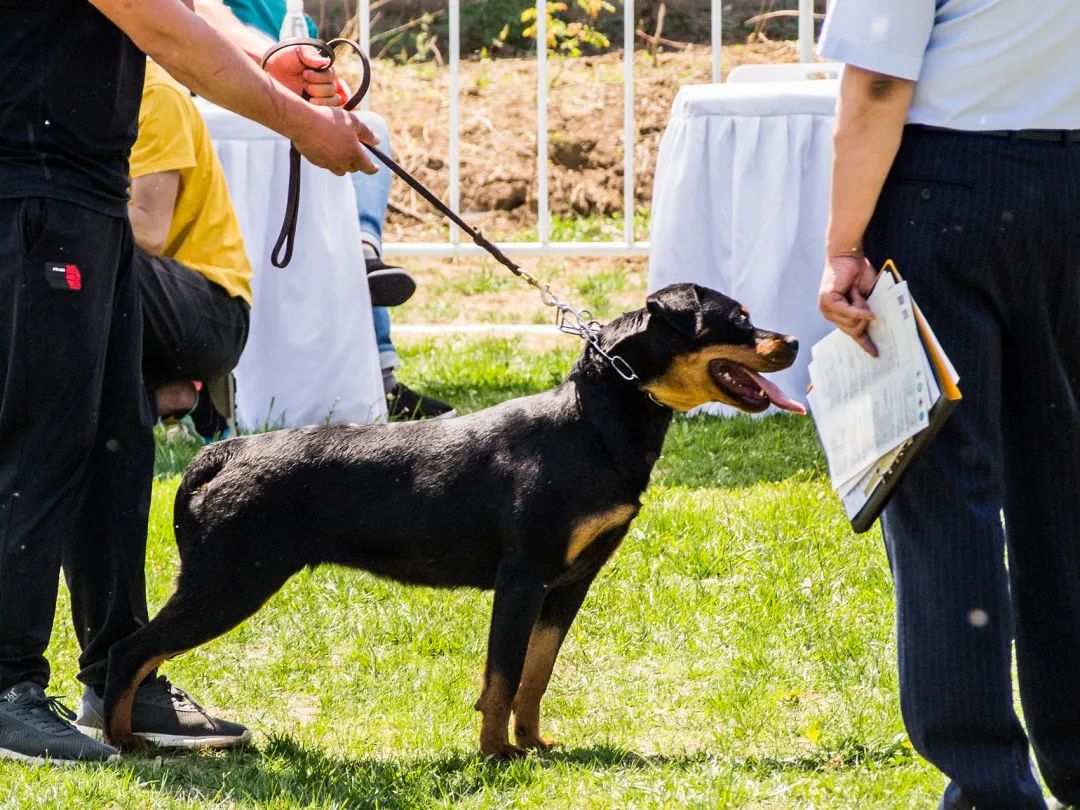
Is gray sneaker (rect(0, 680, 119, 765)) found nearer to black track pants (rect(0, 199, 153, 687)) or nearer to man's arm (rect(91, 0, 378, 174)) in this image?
black track pants (rect(0, 199, 153, 687))

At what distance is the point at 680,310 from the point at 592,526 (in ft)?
1.68

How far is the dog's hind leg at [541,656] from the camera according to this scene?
332 cm

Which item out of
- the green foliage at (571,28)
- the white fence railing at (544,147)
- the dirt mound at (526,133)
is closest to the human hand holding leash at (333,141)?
the white fence railing at (544,147)

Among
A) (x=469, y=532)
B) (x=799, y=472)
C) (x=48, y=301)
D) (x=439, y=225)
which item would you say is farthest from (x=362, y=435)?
(x=439, y=225)

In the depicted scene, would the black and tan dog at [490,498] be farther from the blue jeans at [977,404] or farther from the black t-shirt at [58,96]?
the blue jeans at [977,404]

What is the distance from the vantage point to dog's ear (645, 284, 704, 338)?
10.7 feet

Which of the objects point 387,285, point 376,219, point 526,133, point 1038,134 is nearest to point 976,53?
point 1038,134

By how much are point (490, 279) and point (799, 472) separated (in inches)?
159

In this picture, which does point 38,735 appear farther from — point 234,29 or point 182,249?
point 182,249

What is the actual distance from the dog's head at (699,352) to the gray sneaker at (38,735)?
1402 millimetres

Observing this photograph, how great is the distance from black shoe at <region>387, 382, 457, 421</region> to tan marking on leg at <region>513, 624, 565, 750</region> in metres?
2.77

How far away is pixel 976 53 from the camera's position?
226cm

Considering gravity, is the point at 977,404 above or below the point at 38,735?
above

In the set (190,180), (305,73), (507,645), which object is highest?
(305,73)
